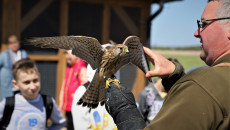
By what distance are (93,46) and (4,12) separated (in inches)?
204

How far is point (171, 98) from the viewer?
1287mm

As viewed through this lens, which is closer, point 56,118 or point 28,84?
point 28,84

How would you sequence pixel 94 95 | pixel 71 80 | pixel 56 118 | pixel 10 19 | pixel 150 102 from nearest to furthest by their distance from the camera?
pixel 94 95
pixel 56 118
pixel 150 102
pixel 71 80
pixel 10 19

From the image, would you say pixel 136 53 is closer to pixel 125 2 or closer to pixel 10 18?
pixel 10 18

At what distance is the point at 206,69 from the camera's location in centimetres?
130

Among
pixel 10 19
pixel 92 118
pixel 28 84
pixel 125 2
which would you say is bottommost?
pixel 92 118

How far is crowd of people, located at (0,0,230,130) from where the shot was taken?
3.87ft

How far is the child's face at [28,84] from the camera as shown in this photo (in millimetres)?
3145

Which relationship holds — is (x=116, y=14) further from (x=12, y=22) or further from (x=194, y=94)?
(x=194, y=94)

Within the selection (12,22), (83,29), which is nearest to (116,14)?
(83,29)

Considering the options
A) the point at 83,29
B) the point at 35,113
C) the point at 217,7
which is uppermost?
the point at 217,7

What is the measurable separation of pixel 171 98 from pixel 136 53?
1108 mm

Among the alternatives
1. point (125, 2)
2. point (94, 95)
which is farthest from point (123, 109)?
point (125, 2)

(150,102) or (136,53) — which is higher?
(136,53)
